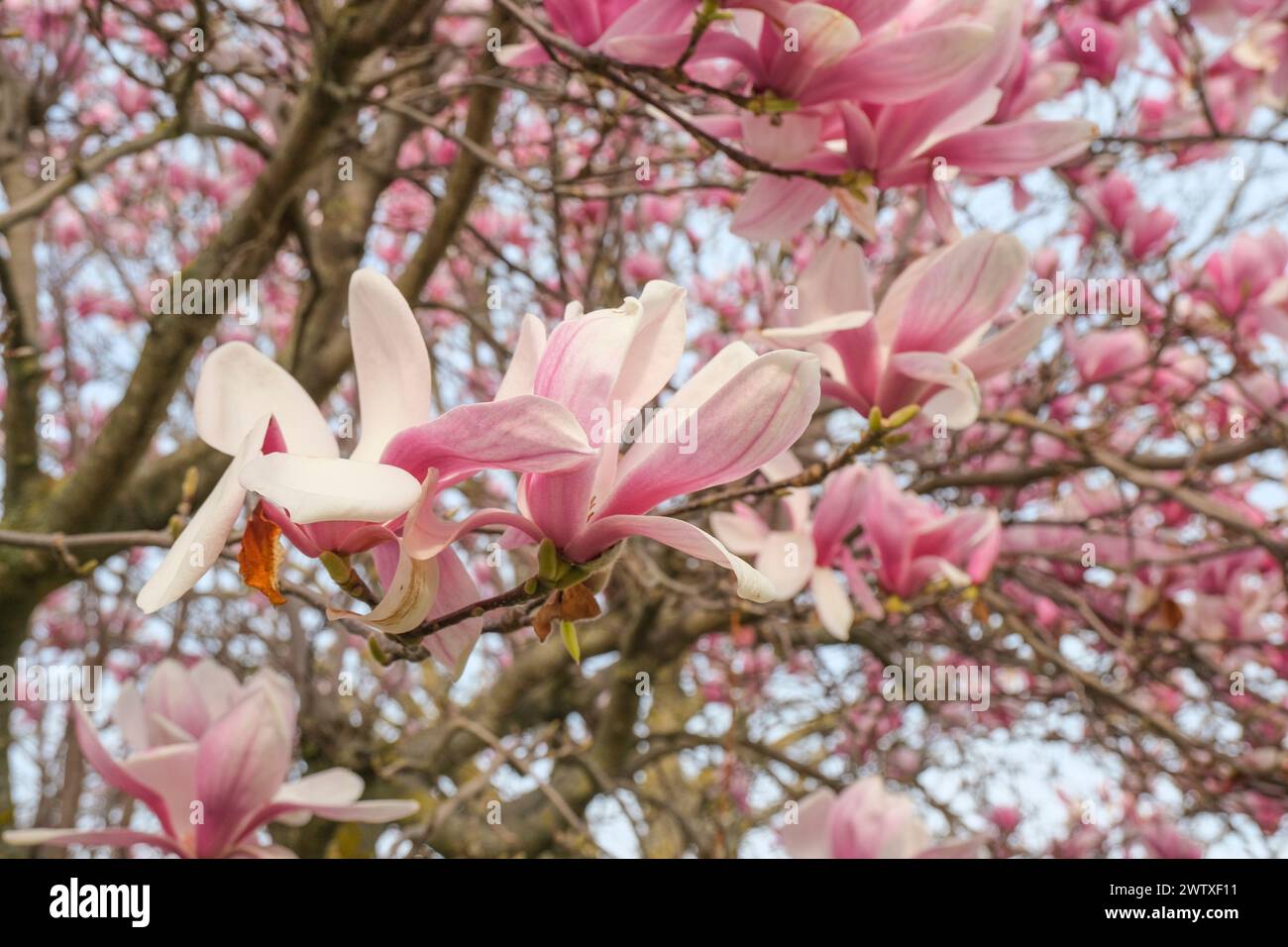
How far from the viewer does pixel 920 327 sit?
3.91ft

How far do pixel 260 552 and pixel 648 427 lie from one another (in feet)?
0.97

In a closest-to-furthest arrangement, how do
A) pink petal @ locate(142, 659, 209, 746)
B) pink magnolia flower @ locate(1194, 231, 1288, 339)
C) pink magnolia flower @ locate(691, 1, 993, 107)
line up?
1. pink magnolia flower @ locate(691, 1, 993, 107)
2. pink petal @ locate(142, 659, 209, 746)
3. pink magnolia flower @ locate(1194, 231, 1288, 339)

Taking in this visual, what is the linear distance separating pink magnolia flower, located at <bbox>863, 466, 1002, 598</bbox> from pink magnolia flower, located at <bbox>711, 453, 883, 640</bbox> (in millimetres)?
32

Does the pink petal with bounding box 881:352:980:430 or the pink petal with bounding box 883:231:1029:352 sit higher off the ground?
the pink petal with bounding box 883:231:1029:352

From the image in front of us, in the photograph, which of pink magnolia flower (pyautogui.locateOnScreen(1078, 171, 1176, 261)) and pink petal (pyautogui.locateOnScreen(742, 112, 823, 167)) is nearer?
pink petal (pyautogui.locateOnScreen(742, 112, 823, 167))

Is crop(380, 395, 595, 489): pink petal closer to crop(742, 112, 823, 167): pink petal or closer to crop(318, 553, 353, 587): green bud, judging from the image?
crop(318, 553, 353, 587): green bud

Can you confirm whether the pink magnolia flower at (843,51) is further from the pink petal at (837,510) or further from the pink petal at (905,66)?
the pink petal at (837,510)

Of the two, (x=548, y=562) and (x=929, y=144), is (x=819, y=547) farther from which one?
(x=548, y=562)

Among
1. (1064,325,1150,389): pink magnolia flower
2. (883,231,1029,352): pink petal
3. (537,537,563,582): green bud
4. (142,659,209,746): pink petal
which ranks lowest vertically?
(142,659,209,746): pink petal

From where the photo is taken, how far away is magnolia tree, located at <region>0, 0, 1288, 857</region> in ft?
2.48

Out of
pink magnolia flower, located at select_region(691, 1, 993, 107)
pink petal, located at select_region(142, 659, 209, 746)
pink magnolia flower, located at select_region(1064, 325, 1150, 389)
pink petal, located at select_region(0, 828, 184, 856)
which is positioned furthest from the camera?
pink magnolia flower, located at select_region(1064, 325, 1150, 389)

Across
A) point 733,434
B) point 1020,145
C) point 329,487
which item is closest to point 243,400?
point 329,487

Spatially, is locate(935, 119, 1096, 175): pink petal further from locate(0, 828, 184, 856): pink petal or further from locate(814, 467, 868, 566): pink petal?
locate(0, 828, 184, 856): pink petal

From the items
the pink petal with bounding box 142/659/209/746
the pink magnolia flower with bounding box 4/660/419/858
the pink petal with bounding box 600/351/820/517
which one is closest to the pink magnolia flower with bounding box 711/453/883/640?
the pink magnolia flower with bounding box 4/660/419/858
